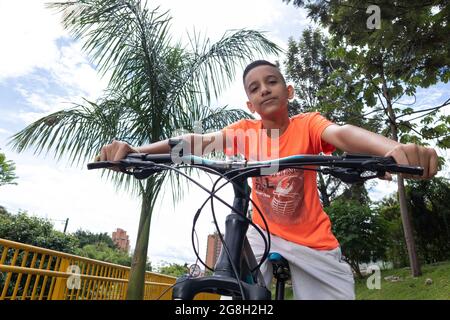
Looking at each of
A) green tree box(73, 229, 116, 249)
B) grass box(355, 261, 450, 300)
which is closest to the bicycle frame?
grass box(355, 261, 450, 300)

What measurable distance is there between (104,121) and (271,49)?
9.47ft

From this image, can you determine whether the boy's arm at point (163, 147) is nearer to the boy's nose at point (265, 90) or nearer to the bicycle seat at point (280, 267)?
the boy's nose at point (265, 90)

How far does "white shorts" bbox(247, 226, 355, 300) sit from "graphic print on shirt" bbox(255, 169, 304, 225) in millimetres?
126

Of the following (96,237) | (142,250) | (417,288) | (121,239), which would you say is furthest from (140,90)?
(121,239)

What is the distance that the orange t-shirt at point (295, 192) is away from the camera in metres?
1.56

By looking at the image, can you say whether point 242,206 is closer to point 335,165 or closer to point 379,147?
point 335,165

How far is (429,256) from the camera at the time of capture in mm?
11820

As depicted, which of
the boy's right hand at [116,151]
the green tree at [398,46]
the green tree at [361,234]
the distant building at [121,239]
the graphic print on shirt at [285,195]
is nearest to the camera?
the boy's right hand at [116,151]

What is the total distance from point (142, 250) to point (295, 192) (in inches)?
149

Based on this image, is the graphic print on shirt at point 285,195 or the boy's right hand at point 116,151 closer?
the boy's right hand at point 116,151

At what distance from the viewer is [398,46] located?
4766 mm

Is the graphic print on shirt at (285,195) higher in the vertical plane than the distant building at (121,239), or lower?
lower

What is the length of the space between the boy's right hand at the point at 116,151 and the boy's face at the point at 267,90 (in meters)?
0.60

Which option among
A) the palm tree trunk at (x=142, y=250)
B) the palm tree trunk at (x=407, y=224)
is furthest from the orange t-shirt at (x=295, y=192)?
the palm tree trunk at (x=407, y=224)
